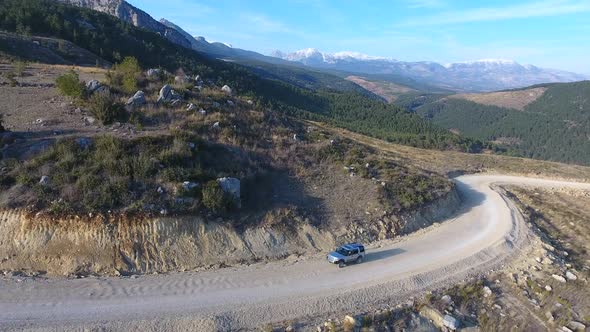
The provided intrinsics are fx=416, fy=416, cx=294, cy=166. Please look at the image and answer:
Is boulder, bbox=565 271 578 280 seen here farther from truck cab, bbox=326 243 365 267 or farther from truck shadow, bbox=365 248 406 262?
truck cab, bbox=326 243 365 267

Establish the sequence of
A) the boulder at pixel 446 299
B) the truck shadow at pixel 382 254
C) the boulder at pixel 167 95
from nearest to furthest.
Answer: the boulder at pixel 446 299, the truck shadow at pixel 382 254, the boulder at pixel 167 95

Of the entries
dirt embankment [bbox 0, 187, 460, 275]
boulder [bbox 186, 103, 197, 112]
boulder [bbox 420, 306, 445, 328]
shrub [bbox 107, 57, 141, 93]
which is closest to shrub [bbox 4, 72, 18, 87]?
shrub [bbox 107, 57, 141, 93]

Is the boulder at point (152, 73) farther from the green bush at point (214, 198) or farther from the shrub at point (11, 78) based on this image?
the green bush at point (214, 198)

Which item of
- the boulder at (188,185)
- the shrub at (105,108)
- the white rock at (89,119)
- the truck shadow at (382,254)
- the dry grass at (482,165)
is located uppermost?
the shrub at (105,108)

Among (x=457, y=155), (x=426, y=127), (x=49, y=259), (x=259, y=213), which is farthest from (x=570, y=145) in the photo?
(x=49, y=259)

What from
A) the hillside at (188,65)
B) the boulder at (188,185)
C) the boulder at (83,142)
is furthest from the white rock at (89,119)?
the hillside at (188,65)
